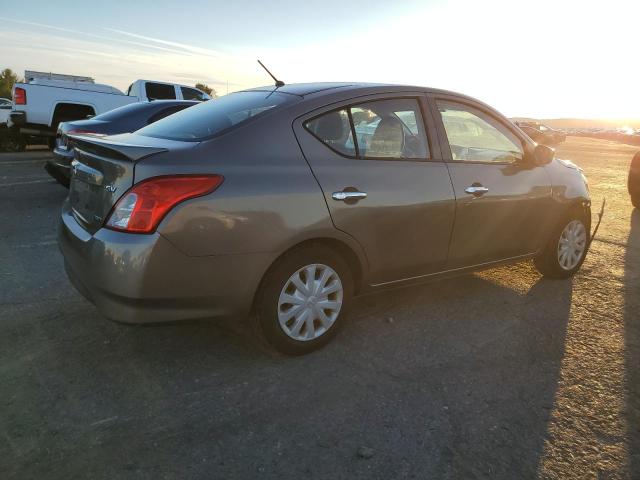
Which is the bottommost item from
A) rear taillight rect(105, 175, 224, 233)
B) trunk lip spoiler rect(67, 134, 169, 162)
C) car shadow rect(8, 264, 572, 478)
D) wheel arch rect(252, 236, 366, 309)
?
car shadow rect(8, 264, 572, 478)

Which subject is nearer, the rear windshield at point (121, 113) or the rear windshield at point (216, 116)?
the rear windshield at point (216, 116)

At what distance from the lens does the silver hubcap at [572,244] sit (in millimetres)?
4742

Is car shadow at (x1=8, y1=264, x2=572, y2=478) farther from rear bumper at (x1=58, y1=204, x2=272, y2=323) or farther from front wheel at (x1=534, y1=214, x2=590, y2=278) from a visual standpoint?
front wheel at (x1=534, y1=214, x2=590, y2=278)

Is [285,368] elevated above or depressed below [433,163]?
below

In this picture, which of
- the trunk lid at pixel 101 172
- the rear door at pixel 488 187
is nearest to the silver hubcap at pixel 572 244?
the rear door at pixel 488 187

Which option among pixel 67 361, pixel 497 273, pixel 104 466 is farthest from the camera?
pixel 497 273

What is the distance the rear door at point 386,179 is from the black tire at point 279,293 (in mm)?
207

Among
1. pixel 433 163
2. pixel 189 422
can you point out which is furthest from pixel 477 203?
pixel 189 422

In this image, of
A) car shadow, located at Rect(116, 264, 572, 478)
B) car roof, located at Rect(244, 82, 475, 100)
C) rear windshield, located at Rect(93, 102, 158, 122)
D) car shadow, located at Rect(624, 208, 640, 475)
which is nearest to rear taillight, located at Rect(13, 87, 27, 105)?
rear windshield, located at Rect(93, 102, 158, 122)

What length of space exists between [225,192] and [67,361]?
4.72 feet

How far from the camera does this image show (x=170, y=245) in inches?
102

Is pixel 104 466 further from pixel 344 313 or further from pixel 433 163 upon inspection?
pixel 433 163

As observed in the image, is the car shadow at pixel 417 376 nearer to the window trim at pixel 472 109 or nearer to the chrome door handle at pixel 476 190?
the chrome door handle at pixel 476 190

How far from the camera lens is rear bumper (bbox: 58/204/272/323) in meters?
2.58
